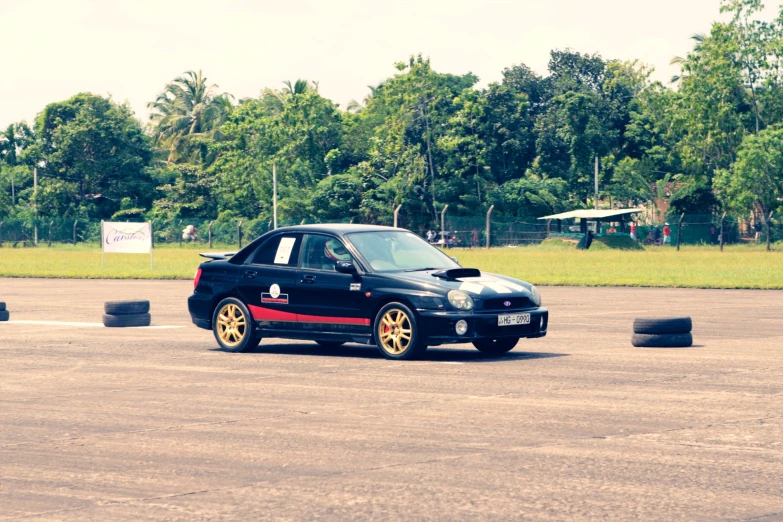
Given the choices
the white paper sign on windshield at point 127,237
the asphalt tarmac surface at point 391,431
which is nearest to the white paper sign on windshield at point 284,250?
the asphalt tarmac surface at point 391,431

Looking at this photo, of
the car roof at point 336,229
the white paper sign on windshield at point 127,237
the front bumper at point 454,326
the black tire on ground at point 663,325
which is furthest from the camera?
the white paper sign on windshield at point 127,237

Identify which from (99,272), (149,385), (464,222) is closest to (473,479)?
(149,385)

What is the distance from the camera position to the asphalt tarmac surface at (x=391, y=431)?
22.8ft

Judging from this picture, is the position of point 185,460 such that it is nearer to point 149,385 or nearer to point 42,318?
point 149,385

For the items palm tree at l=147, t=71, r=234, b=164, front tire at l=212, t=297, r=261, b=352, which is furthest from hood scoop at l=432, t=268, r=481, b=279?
palm tree at l=147, t=71, r=234, b=164

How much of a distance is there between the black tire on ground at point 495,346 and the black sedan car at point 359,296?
1cm

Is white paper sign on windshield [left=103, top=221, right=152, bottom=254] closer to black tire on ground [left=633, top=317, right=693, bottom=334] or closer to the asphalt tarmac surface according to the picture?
the asphalt tarmac surface

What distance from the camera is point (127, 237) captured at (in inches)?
1716

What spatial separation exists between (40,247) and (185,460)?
248 ft

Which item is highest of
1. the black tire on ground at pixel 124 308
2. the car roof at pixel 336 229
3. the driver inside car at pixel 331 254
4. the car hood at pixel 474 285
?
the car roof at pixel 336 229

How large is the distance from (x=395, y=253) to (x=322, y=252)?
2.92 feet

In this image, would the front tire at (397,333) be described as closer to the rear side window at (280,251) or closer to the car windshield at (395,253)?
the car windshield at (395,253)

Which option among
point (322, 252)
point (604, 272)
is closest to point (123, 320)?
point (322, 252)

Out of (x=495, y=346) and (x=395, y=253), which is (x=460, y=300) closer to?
(x=495, y=346)
